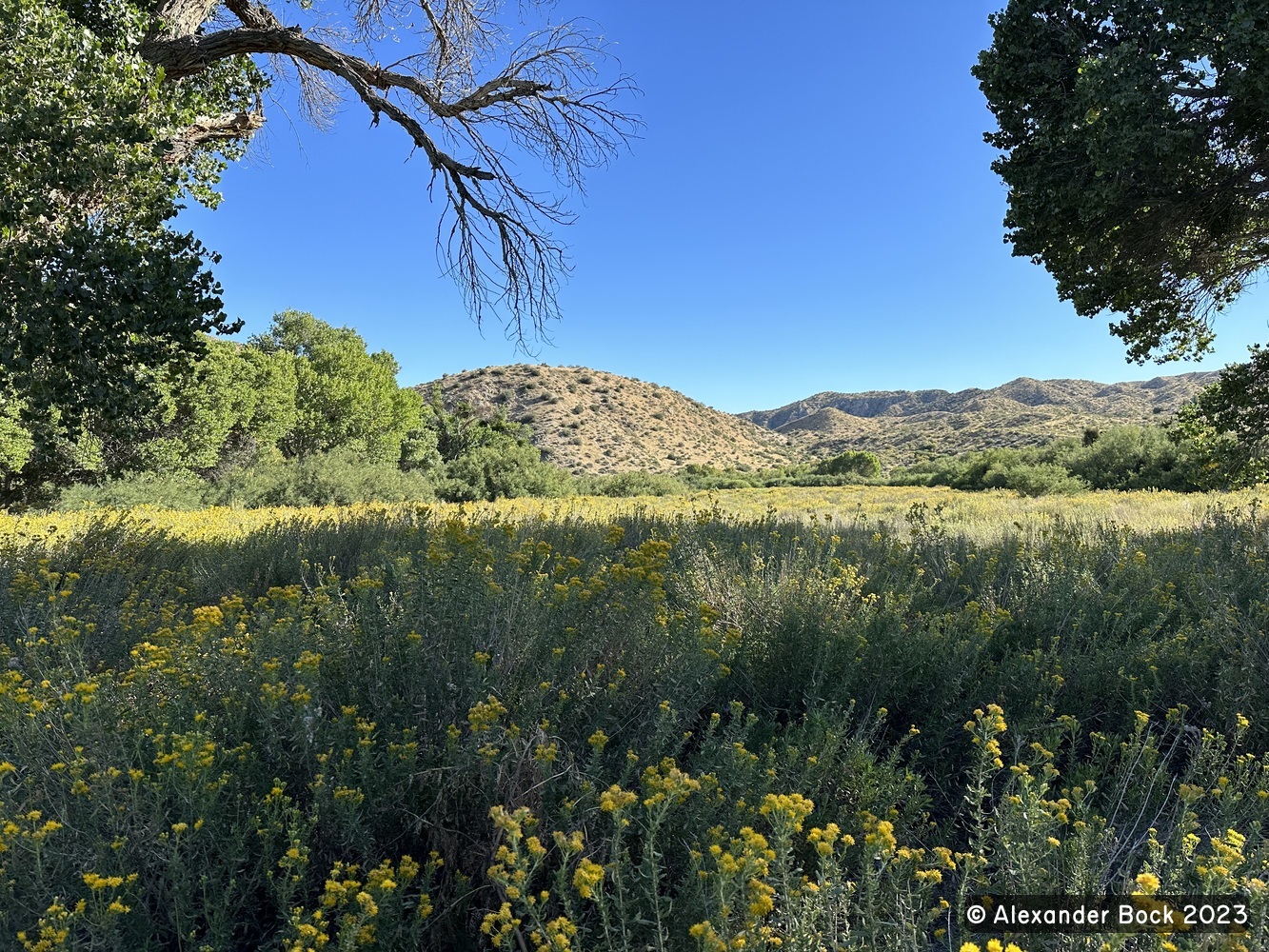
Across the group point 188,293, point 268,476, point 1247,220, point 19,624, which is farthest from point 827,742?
point 268,476

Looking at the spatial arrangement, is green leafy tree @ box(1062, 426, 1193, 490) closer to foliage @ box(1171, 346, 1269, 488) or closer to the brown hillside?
Result: foliage @ box(1171, 346, 1269, 488)

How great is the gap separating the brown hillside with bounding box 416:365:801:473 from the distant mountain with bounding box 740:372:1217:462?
9188 millimetres

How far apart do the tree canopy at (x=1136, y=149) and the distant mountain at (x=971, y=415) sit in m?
40.9

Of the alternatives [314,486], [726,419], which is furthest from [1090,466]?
[726,419]

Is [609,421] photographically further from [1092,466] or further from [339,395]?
[1092,466]

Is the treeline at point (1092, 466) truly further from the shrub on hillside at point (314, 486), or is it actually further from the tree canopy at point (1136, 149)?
the shrub on hillside at point (314, 486)

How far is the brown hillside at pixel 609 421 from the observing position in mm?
54594

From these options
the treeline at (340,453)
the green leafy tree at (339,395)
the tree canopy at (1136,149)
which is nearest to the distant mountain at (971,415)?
the treeline at (340,453)

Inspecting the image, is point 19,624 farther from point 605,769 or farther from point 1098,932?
point 1098,932

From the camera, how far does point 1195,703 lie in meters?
3.42

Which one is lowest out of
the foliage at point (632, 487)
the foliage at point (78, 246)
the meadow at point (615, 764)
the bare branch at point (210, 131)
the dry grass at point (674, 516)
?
the meadow at point (615, 764)

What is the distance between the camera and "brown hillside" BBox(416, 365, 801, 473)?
54.6m

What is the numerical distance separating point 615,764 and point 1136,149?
739 centimetres

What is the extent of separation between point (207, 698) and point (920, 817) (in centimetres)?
291
